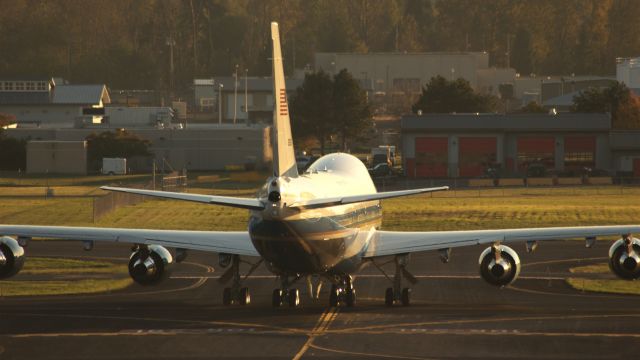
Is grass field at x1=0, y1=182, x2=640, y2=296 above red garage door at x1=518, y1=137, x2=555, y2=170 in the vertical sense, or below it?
below

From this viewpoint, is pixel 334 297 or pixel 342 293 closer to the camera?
pixel 334 297

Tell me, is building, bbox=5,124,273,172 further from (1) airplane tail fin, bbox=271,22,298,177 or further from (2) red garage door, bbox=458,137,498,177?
(1) airplane tail fin, bbox=271,22,298,177

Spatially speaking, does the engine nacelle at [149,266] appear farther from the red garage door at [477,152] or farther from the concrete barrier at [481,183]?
the red garage door at [477,152]

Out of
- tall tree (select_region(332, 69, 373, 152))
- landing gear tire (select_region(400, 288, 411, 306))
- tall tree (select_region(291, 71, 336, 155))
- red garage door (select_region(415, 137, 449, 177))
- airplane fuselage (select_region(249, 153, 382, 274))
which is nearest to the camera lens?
airplane fuselage (select_region(249, 153, 382, 274))

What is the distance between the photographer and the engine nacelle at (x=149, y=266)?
53188 millimetres

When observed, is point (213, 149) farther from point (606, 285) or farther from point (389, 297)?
point (389, 297)

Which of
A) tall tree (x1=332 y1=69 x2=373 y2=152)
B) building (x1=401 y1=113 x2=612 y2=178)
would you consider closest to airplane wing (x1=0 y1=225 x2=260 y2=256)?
building (x1=401 y1=113 x2=612 y2=178)

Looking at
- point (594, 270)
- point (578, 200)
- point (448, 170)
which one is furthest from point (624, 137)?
point (594, 270)

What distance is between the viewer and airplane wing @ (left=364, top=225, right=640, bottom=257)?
51.3 metres

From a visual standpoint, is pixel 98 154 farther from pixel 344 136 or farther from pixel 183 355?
pixel 183 355

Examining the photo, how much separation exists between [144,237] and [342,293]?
7.77 metres

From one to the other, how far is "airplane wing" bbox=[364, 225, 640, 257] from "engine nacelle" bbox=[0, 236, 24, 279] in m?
13.1

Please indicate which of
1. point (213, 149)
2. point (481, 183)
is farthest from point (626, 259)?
point (213, 149)

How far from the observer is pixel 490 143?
6088 inches
